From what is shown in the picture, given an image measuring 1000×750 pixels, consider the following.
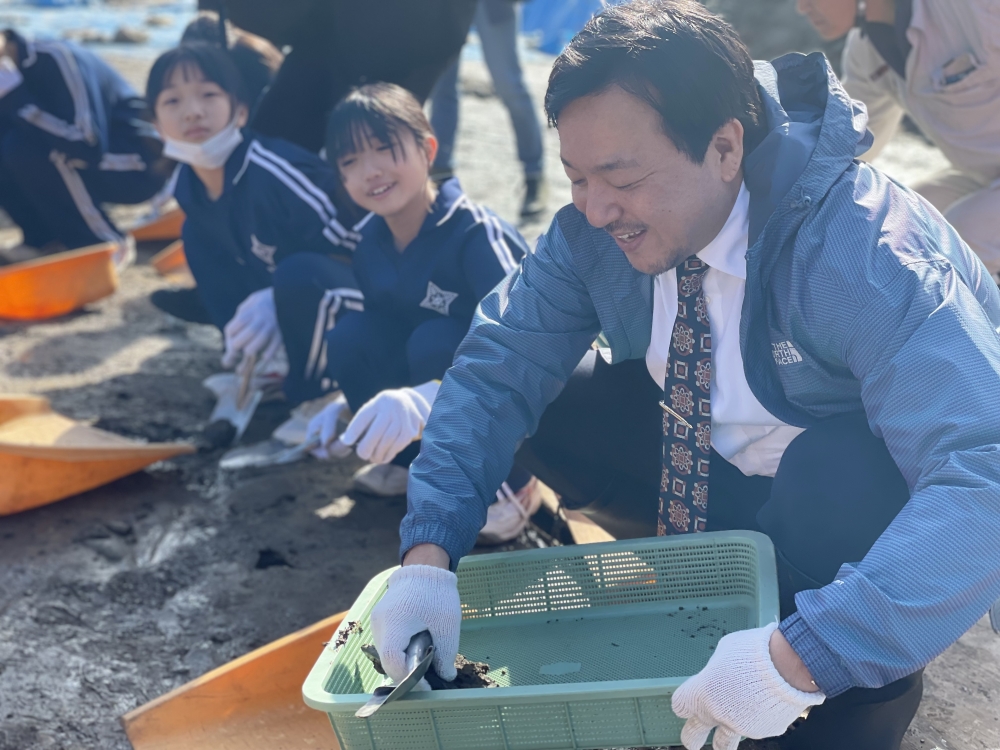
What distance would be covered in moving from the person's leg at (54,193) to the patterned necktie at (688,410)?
3.17 m

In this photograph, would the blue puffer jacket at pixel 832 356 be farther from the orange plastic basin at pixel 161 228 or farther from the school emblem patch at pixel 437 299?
the orange plastic basin at pixel 161 228

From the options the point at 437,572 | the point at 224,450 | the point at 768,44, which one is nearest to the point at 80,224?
the point at 224,450

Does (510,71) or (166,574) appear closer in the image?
(166,574)

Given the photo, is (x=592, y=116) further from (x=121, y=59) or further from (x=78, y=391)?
(x=121, y=59)

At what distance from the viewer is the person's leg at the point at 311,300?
2525mm

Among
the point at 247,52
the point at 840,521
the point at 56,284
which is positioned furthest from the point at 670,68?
the point at 56,284

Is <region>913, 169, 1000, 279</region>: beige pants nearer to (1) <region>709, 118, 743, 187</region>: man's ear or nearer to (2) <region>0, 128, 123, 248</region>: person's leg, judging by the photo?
(1) <region>709, 118, 743, 187</region>: man's ear

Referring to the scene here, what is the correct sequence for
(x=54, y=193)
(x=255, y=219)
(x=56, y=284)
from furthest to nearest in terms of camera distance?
(x=54, y=193) → (x=56, y=284) → (x=255, y=219)

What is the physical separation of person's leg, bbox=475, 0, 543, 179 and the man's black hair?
9.24 ft

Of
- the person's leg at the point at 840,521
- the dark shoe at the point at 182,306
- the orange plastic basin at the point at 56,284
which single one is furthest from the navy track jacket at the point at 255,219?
the person's leg at the point at 840,521

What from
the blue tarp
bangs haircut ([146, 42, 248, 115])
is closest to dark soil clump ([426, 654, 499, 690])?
bangs haircut ([146, 42, 248, 115])

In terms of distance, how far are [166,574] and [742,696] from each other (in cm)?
143

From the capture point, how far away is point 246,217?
2.81 meters

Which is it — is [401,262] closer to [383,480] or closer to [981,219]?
[383,480]
